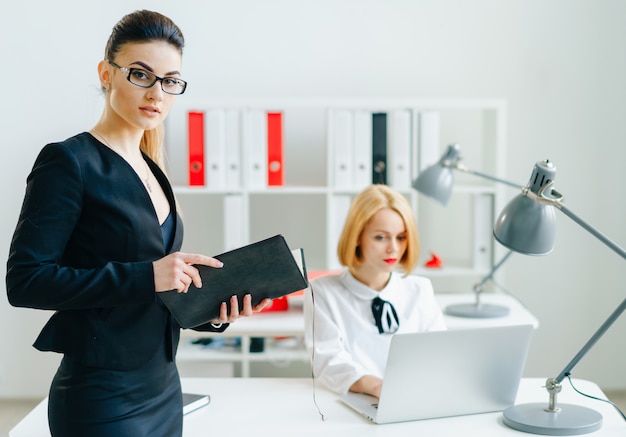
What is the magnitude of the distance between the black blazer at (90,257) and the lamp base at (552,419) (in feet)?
2.63

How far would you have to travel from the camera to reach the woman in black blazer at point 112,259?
50.5 inches

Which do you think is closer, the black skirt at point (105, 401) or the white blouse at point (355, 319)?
the black skirt at point (105, 401)

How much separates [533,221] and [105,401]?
0.92m

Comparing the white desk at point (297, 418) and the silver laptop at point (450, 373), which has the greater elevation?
the silver laptop at point (450, 373)

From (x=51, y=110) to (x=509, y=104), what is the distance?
2186mm

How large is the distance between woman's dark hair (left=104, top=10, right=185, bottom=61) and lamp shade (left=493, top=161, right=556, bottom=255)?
30.8 inches

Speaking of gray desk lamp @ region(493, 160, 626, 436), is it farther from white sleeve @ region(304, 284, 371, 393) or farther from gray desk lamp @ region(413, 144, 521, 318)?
gray desk lamp @ region(413, 144, 521, 318)

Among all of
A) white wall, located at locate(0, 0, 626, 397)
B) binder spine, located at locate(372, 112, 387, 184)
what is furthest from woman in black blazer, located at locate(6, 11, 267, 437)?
white wall, located at locate(0, 0, 626, 397)

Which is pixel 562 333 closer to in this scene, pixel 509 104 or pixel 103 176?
pixel 509 104

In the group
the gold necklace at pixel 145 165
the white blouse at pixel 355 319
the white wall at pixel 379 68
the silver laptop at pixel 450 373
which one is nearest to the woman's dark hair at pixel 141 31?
the gold necklace at pixel 145 165

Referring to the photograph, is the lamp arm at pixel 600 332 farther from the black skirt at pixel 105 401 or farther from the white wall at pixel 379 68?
the white wall at pixel 379 68

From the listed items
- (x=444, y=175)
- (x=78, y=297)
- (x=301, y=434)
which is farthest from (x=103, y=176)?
(x=444, y=175)

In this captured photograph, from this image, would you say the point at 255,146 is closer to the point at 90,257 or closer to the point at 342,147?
the point at 342,147

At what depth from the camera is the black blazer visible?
1276mm
